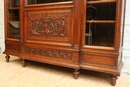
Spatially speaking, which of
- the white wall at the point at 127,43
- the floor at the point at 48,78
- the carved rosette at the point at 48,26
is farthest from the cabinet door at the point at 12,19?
the white wall at the point at 127,43

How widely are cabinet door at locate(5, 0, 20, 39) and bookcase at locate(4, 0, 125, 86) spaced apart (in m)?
0.23

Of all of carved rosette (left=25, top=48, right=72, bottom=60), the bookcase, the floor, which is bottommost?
the floor

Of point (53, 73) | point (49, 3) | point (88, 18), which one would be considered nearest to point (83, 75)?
point (53, 73)

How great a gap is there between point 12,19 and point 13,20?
0.09ft

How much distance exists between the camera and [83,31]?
61.6 inches

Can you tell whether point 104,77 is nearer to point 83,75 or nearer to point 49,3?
point 83,75

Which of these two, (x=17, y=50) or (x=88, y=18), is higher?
(x=88, y=18)

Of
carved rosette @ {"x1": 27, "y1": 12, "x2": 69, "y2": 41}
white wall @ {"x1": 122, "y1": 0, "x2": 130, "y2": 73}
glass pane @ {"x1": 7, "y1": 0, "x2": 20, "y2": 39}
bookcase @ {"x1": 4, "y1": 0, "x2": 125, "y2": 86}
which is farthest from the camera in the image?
glass pane @ {"x1": 7, "y1": 0, "x2": 20, "y2": 39}

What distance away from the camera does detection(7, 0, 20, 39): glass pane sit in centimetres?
214

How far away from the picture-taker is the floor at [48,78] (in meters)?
1.48

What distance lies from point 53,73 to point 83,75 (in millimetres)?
390

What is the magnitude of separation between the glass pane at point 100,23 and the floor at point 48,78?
0.43 metres

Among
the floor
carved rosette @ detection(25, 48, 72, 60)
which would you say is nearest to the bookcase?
carved rosette @ detection(25, 48, 72, 60)

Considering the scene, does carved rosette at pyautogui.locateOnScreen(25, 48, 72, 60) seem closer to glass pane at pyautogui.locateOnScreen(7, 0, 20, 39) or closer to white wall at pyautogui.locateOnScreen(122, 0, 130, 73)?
glass pane at pyautogui.locateOnScreen(7, 0, 20, 39)
